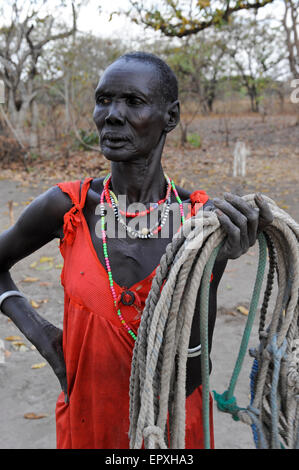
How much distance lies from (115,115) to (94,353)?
68 centimetres

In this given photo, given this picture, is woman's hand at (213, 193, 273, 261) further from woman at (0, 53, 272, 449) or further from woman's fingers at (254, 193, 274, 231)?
woman at (0, 53, 272, 449)

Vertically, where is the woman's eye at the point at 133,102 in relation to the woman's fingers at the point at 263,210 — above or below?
above

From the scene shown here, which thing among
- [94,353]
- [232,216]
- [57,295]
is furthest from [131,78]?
[57,295]

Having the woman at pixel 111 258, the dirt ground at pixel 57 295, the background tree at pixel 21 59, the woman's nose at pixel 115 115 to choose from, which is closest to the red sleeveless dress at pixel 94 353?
the woman at pixel 111 258

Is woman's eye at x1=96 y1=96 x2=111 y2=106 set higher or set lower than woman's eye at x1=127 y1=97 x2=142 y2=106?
higher

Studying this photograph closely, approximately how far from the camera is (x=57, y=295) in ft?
13.8

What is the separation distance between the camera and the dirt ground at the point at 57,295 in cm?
255

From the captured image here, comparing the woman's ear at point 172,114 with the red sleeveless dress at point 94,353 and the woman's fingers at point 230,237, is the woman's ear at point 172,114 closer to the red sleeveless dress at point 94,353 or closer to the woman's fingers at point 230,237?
the red sleeveless dress at point 94,353

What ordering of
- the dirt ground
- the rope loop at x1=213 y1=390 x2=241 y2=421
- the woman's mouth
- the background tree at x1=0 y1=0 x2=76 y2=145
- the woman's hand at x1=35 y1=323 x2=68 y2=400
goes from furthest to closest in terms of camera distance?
the background tree at x1=0 y1=0 x2=76 y2=145, the dirt ground, the woman's hand at x1=35 y1=323 x2=68 y2=400, the woman's mouth, the rope loop at x1=213 y1=390 x2=241 y2=421

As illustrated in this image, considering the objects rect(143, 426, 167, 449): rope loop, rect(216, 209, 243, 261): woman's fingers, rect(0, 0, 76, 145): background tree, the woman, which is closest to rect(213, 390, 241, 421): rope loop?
the woman

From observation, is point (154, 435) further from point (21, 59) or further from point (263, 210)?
point (21, 59)

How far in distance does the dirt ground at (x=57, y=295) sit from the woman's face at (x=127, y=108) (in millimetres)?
348

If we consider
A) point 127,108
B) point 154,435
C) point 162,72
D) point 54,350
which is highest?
point 162,72

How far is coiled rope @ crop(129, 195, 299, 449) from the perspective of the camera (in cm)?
95
